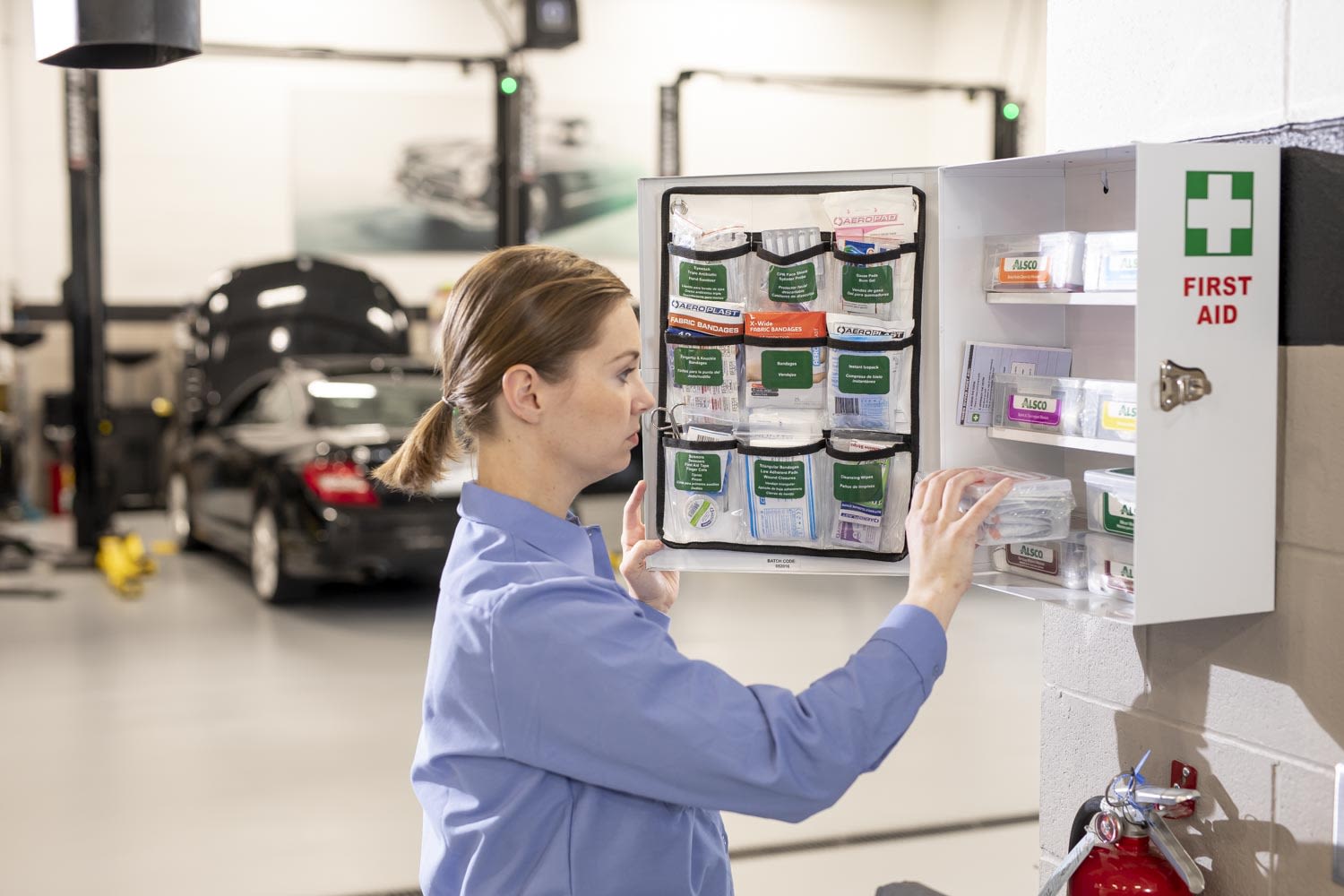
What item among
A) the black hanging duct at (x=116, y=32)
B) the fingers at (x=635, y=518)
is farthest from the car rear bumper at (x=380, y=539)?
the fingers at (x=635, y=518)

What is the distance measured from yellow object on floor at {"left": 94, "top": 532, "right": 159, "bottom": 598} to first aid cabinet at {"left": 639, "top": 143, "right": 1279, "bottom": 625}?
5.86 m

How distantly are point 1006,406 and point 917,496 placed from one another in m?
0.41

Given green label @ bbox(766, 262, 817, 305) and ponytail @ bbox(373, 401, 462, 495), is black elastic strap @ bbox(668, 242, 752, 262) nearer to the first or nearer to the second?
green label @ bbox(766, 262, 817, 305)

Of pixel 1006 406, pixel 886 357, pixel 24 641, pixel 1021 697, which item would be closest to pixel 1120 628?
pixel 1006 406

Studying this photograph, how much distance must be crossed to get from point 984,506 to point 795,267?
0.60m

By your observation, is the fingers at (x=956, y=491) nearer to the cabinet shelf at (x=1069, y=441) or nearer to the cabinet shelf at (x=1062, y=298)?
the cabinet shelf at (x=1069, y=441)

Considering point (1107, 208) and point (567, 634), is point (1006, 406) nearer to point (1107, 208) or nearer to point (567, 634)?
point (1107, 208)

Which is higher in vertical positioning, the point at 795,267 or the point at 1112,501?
the point at 795,267

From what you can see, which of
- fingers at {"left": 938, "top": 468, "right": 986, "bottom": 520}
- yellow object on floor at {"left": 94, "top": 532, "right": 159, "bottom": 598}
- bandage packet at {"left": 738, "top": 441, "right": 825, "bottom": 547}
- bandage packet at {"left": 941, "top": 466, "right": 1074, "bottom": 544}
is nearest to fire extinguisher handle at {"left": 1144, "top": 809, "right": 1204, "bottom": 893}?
bandage packet at {"left": 941, "top": 466, "right": 1074, "bottom": 544}

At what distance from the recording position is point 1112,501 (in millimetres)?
1826

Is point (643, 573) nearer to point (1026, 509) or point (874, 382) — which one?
point (874, 382)

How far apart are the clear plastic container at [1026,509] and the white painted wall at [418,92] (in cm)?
1022

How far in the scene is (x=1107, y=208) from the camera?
2.03m

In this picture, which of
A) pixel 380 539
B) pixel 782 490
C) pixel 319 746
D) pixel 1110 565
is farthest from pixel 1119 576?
pixel 380 539
